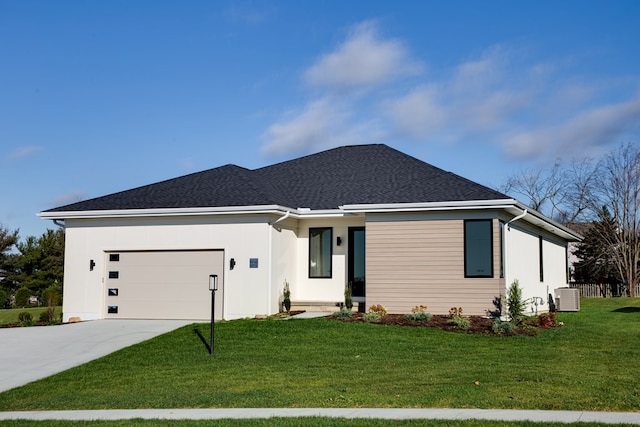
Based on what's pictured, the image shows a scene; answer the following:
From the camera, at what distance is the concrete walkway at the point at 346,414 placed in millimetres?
8375

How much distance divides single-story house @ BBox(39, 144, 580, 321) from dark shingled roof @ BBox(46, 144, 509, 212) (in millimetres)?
82

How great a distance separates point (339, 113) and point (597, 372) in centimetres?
1466

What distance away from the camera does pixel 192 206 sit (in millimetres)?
20391

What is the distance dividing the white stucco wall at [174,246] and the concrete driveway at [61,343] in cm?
128

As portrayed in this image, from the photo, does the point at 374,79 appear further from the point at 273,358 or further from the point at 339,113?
the point at 273,358

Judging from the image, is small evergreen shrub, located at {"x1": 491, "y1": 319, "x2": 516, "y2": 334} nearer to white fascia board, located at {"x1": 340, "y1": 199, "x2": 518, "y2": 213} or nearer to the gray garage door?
white fascia board, located at {"x1": 340, "y1": 199, "x2": 518, "y2": 213}

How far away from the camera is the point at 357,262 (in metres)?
21.3

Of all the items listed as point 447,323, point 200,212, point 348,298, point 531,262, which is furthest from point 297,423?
point 531,262

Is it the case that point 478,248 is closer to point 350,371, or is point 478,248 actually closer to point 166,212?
point 350,371

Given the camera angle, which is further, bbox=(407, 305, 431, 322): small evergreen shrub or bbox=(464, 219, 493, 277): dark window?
bbox=(464, 219, 493, 277): dark window

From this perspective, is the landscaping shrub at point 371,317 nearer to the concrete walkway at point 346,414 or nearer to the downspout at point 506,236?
the downspout at point 506,236

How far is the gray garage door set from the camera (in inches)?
801

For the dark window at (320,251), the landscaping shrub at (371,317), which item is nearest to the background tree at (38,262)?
the dark window at (320,251)

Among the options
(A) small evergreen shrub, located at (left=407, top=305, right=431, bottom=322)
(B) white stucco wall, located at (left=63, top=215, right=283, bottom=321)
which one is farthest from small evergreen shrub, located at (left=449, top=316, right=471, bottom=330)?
(B) white stucco wall, located at (left=63, top=215, right=283, bottom=321)
